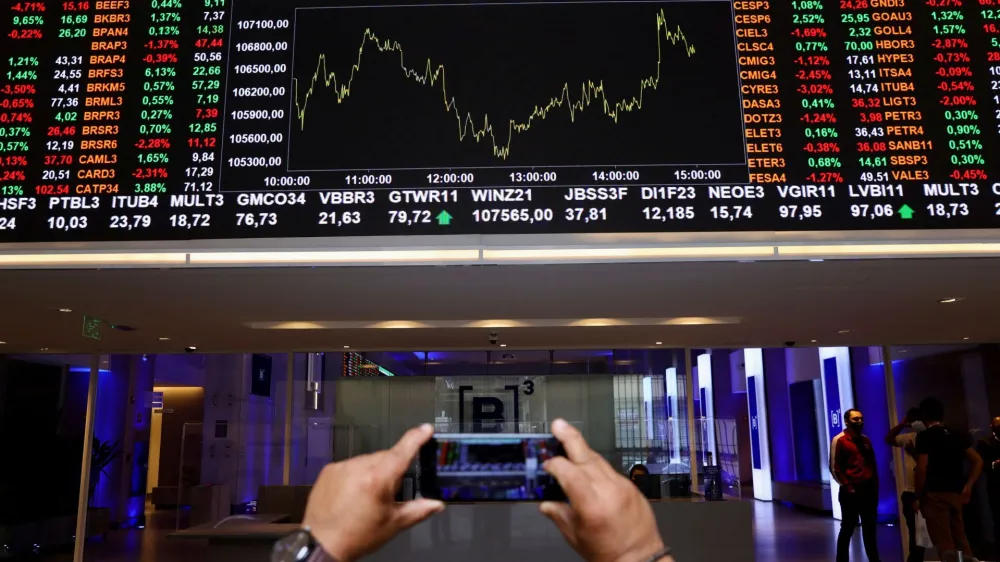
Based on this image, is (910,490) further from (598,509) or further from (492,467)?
(598,509)

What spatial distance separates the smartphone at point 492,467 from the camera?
0.94m

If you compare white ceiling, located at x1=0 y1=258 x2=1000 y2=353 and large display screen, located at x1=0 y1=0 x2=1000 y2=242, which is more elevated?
large display screen, located at x1=0 y1=0 x2=1000 y2=242

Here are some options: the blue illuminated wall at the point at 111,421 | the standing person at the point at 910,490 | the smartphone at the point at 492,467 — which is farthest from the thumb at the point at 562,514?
the blue illuminated wall at the point at 111,421

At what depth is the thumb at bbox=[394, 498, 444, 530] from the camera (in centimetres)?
63

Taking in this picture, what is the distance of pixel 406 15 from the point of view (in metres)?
2.92

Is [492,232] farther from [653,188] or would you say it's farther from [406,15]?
[406,15]

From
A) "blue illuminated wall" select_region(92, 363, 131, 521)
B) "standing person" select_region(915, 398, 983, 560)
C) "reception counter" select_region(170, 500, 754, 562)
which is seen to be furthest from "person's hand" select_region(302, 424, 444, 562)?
"blue illuminated wall" select_region(92, 363, 131, 521)

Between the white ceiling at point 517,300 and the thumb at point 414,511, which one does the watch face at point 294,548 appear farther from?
the white ceiling at point 517,300

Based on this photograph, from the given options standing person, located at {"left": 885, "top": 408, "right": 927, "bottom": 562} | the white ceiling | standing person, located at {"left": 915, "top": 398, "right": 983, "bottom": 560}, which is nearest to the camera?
the white ceiling

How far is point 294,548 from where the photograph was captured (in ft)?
2.03

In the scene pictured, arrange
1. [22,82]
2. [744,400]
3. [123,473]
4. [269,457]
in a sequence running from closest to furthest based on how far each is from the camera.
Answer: [22,82]
[269,457]
[123,473]
[744,400]

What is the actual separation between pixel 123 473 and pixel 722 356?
10.4 meters

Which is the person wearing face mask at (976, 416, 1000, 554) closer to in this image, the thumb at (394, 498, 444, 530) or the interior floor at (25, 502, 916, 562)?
the interior floor at (25, 502, 916, 562)

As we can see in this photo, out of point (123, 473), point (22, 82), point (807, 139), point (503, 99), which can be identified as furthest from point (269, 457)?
point (807, 139)
